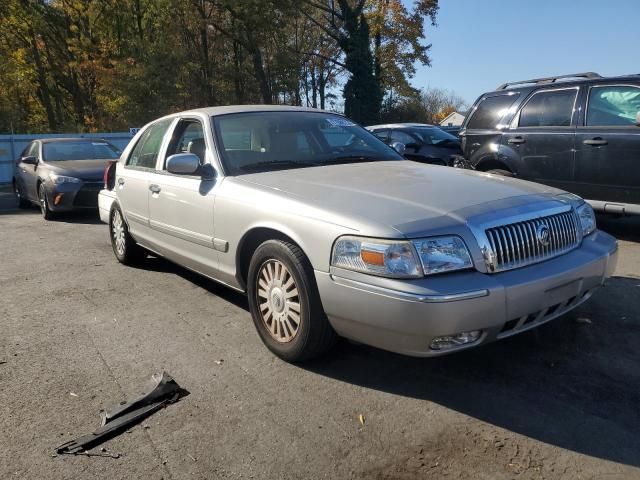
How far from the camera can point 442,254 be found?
2.86m

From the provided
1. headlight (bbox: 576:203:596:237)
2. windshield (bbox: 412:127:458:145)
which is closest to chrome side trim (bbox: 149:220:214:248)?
headlight (bbox: 576:203:596:237)

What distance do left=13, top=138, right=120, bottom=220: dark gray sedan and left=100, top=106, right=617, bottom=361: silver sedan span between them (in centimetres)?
554

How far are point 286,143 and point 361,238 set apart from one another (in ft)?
5.77

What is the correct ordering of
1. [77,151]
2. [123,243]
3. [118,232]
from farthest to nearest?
[77,151] → [118,232] → [123,243]

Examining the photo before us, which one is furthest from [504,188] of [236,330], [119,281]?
[119,281]

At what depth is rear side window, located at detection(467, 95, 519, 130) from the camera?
7.64 m

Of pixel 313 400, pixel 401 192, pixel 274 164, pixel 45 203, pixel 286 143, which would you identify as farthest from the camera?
pixel 45 203

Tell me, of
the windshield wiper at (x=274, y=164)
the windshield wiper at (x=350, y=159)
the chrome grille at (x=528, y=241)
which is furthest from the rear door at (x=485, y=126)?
the chrome grille at (x=528, y=241)

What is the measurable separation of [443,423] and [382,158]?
2.44 metres

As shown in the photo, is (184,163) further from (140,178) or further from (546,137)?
(546,137)

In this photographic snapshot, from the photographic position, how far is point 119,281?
5.64 metres

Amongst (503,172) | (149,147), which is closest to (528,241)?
(149,147)

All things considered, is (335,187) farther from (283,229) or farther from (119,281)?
(119,281)

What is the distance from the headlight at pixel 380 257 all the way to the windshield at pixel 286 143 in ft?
4.64
